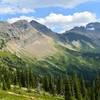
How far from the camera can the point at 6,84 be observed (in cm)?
14912

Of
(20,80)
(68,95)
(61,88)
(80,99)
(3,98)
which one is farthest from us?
(20,80)

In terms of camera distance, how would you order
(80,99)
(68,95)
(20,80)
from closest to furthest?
(68,95), (80,99), (20,80)

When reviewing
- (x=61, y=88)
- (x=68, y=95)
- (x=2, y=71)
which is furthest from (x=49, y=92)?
(x=68, y=95)

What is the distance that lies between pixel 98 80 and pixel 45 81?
38.2m

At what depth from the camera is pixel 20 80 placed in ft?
646

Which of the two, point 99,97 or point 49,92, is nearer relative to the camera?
point 99,97

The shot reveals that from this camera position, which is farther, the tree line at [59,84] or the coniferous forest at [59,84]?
the coniferous forest at [59,84]

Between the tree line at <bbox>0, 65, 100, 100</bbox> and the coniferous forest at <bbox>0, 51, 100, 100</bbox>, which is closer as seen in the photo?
the tree line at <bbox>0, 65, 100, 100</bbox>

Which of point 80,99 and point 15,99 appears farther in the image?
point 80,99

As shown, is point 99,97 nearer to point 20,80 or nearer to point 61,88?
point 61,88

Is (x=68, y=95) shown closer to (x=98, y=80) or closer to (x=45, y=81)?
(x=98, y=80)

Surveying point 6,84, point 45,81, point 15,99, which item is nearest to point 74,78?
point 45,81

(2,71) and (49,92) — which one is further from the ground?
(2,71)

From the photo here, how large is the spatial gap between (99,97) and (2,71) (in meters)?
68.8
